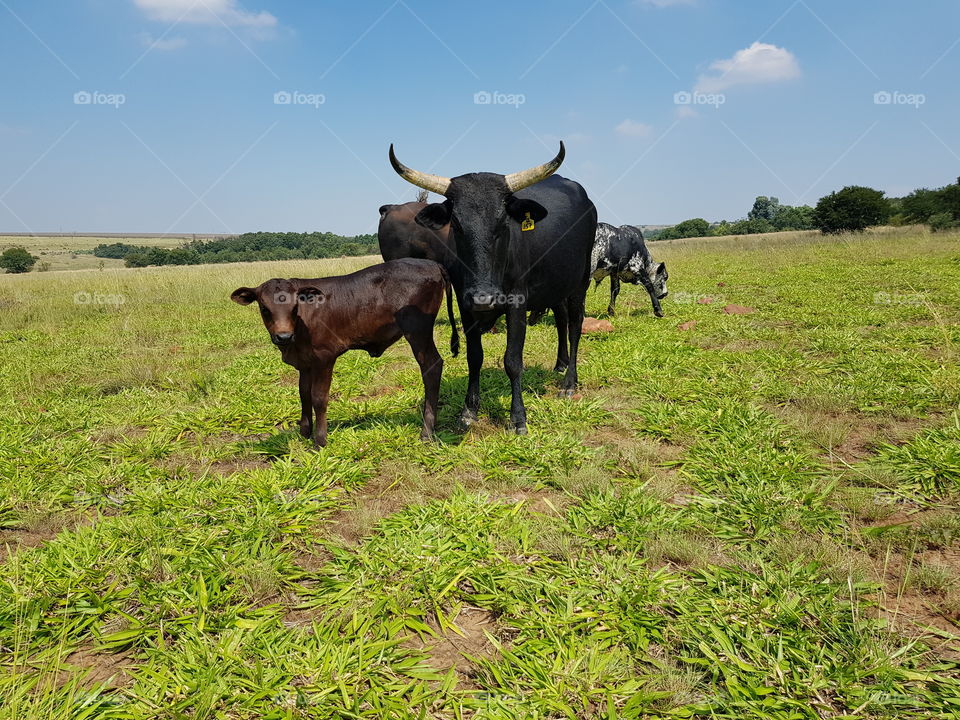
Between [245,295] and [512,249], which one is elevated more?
[512,249]

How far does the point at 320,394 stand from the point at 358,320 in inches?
29.7

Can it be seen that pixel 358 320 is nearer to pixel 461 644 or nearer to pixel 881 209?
pixel 461 644

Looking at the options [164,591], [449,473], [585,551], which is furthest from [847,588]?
[164,591]

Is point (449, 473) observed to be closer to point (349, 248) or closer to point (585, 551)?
point (585, 551)

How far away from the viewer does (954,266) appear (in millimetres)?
14555

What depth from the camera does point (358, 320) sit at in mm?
4340

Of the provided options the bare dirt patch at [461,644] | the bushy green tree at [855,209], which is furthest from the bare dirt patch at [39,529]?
the bushy green tree at [855,209]

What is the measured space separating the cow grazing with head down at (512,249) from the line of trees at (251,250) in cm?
5315

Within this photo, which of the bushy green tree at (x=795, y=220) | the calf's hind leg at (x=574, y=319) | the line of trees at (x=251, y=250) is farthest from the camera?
the bushy green tree at (x=795, y=220)

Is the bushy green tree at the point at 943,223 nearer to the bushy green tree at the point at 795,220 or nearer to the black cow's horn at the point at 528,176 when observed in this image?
the black cow's horn at the point at 528,176

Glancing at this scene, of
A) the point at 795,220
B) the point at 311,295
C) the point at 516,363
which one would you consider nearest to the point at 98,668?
the point at 311,295

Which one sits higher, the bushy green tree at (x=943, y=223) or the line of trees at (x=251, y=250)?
the line of trees at (x=251, y=250)

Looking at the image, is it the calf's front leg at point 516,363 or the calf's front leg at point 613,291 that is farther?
the calf's front leg at point 613,291

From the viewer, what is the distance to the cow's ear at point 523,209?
4230 millimetres
